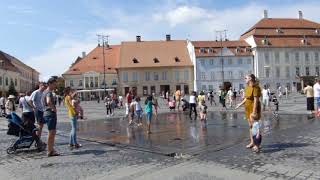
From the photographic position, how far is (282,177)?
747cm

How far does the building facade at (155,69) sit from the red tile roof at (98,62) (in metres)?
3.09

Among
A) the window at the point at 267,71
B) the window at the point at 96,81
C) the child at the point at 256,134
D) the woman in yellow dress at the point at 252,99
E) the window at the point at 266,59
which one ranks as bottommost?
the child at the point at 256,134

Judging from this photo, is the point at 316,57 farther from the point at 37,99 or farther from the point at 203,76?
the point at 37,99

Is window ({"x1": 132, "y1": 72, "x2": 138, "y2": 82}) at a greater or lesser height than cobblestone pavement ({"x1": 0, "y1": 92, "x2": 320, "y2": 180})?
greater

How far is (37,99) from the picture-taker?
12.0m

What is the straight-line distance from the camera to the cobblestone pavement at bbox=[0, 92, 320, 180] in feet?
26.1

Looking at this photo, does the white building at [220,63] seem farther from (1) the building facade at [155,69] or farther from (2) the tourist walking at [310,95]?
(2) the tourist walking at [310,95]

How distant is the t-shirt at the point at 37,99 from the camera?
1190 centimetres

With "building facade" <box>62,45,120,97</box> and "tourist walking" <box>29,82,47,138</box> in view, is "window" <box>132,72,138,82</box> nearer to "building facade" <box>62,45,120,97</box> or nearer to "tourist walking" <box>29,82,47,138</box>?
"building facade" <box>62,45,120,97</box>

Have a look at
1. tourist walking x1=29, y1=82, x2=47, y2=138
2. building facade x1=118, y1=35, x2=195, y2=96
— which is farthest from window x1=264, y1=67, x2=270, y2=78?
tourist walking x1=29, y1=82, x2=47, y2=138

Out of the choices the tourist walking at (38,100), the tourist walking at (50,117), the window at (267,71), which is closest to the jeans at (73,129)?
the tourist walking at (38,100)

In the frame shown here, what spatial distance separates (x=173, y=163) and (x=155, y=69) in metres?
81.6

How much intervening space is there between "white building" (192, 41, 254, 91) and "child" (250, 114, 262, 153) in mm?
77406

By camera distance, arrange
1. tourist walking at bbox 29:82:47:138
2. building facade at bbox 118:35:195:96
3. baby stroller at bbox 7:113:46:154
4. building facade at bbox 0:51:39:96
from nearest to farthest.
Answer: baby stroller at bbox 7:113:46:154 → tourist walking at bbox 29:82:47:138 → building facade at bbox 118:35:195:96 → building facade at bbox 0:51:39:96
